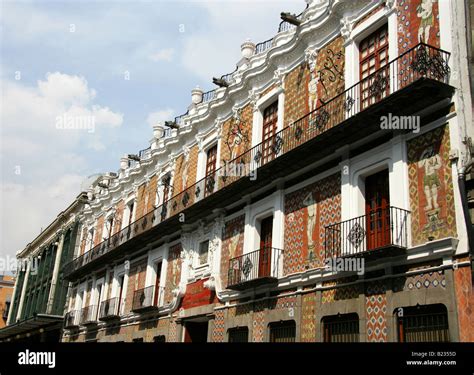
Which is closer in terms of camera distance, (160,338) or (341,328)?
(341,328)

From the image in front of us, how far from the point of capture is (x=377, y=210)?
42.5 ft

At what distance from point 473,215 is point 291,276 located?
5.49 metres

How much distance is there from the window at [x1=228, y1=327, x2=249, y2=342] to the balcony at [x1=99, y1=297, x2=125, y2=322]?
9.53 m

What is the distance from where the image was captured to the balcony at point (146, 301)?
22.0 meters

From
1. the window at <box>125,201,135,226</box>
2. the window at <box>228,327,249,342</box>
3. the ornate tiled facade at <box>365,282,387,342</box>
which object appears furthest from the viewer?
the window at <box>125,201,135,226</box>

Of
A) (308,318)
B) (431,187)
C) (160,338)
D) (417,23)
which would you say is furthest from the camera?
(160,338)

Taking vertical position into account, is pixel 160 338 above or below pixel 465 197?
below

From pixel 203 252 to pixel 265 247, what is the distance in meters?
4.62

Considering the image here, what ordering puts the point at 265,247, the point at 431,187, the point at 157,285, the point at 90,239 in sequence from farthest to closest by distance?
the point at 90,239, the point at 157,285, the point at 265,247, the point at 431,187

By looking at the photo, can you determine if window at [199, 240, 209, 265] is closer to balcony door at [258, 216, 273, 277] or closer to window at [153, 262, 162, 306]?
window at [153, 262, 162, 306]

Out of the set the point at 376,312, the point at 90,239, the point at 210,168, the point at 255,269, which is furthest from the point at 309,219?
the point at 90,239

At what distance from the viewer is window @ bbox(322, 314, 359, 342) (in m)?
12.5

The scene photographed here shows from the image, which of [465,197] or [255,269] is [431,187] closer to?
[465,197]

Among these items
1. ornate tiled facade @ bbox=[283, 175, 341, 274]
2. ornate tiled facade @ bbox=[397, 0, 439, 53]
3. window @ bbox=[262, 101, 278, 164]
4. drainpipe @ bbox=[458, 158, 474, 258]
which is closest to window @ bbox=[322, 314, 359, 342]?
ornate tiled facade @ bbox=[283, 175, 341, 274]
